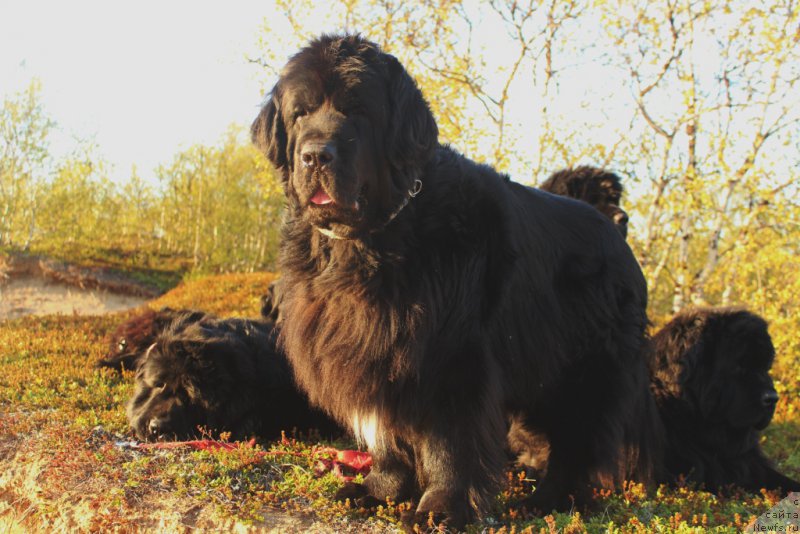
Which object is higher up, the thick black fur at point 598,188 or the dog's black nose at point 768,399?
the thick black fur at point 598,188

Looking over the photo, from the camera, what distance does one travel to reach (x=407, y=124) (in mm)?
2697

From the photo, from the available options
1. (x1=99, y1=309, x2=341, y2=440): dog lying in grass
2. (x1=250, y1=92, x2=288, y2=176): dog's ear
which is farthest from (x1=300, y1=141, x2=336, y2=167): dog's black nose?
(x1=99, y1=309, x2=341, y2=440): dog lying in grass

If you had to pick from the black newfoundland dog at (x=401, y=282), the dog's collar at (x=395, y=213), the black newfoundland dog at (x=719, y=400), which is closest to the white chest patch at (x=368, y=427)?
the black newfoundland dog at (x=401, y=282)

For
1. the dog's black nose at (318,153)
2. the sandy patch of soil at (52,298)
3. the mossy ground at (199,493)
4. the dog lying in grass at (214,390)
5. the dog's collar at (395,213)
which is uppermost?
the dog's black nose at (318,153)

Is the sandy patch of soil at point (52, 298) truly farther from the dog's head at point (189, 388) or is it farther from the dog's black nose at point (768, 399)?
the dog's black nose at point (768, 399)

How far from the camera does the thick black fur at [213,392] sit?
13.9 ft

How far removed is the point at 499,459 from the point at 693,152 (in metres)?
7.29

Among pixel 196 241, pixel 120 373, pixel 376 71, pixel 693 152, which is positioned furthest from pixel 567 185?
pixel 196 241

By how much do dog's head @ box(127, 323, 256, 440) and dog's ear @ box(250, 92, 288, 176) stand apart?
192 centimetres

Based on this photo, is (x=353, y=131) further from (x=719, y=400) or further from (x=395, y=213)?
(x=719, y=400)

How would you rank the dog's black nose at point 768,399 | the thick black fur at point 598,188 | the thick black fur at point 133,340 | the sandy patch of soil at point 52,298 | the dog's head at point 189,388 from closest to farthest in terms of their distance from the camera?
the dog's black nose at point 768,399 < the dog's head at point 189,388 < the thick black fur at point 598,188 < the thick black fur at point 133,340 < the sandy patch of soil at point 52,298

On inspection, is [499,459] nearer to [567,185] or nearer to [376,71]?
[376,71]

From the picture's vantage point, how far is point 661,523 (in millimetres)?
2848

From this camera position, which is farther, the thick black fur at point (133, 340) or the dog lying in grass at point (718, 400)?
the thick black fur at point (133, 340)
